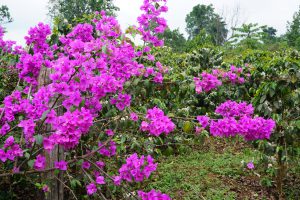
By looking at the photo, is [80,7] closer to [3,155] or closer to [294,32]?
[294,32]

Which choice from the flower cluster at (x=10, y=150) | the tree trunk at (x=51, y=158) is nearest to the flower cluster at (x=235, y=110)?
the tree trunk at (x=51, y=158)

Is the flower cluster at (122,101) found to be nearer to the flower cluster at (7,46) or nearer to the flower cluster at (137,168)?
the flower cluster at (137,168)

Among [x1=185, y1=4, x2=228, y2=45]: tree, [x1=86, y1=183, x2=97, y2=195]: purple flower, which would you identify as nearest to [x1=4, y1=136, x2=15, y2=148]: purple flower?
[x1=86, y1=183, x2=97, y2=195]: purple flower

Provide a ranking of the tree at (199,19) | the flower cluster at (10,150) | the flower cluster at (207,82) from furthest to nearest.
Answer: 1. the tree at (199,19)
2. the flower cluster at (207,82)
3. the flower cluster at (10,150)

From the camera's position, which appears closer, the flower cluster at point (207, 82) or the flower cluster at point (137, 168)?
the flower cluster at point (137, 168)

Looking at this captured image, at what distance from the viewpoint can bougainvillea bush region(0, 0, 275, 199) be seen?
78.1 inches

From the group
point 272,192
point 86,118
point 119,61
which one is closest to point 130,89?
point 119,61

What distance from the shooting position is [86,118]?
6.05 feet

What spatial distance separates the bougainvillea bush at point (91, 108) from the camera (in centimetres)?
198

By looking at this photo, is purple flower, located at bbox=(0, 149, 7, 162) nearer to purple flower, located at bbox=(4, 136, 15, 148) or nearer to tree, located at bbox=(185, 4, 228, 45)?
purple flower, located at bbox=(4, 136, 15, 148)

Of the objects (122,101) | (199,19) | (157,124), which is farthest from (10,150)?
(199,19)

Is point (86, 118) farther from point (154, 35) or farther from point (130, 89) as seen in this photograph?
point (154, 35)

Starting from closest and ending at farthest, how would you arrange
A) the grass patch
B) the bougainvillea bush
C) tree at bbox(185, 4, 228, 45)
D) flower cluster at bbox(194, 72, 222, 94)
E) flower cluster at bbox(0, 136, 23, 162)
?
the bougainvillea bush
flower cluster at bbox(0, 136, 23, 162)
flower cluster at bbox(194, 72, 222, 94)
the grass patch
tree at bbox(185, 4, 228, 45)

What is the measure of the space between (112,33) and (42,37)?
1.87ft
